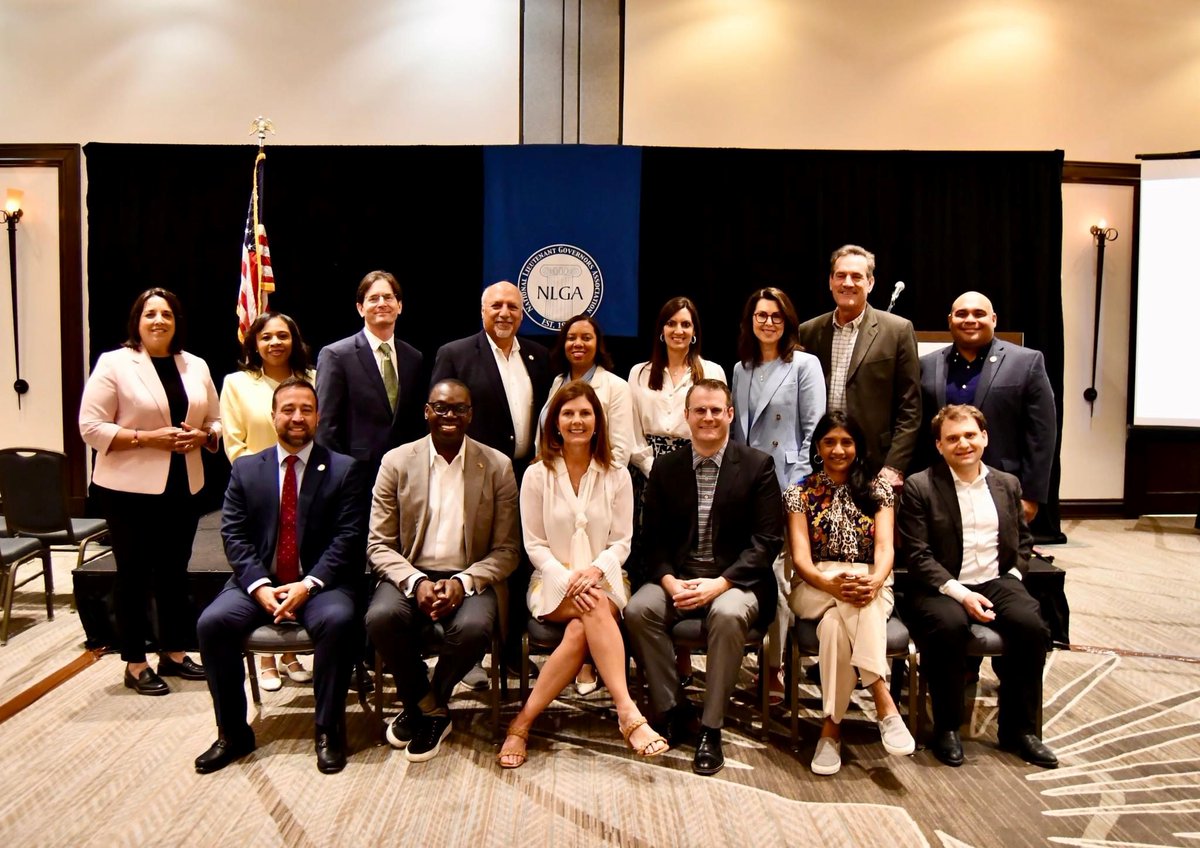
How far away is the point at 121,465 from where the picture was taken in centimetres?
323

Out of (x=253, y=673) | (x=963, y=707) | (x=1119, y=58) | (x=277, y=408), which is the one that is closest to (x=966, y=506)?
(x=963, y=707)

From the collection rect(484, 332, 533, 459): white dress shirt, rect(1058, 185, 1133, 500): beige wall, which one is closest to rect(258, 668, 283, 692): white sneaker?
rect(484, 332, 533, 459): white dress shirt

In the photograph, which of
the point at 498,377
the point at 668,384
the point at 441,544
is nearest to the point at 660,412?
the point at 668,384

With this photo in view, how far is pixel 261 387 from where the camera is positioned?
338 cm

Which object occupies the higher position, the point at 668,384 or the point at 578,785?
the point at 668,384

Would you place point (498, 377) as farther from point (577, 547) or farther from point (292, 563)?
point (292, 563)

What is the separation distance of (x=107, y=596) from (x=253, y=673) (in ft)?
3.46

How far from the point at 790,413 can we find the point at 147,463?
2.60 meters

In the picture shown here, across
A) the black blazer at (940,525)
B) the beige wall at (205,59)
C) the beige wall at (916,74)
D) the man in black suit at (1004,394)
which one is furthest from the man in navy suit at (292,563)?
the beige wall at (916,74)

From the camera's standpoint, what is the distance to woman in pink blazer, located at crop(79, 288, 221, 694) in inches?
127

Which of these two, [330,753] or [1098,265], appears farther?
[1098,265]

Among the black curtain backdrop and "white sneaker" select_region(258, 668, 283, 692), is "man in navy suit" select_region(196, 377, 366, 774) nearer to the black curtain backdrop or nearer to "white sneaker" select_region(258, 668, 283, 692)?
"white sneaker" select_region(258, 668, 283, 692)

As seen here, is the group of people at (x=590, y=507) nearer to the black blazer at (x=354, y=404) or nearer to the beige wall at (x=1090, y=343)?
the black blazer at (x=354, y=404)

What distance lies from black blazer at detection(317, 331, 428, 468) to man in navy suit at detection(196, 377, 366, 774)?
423 mm
